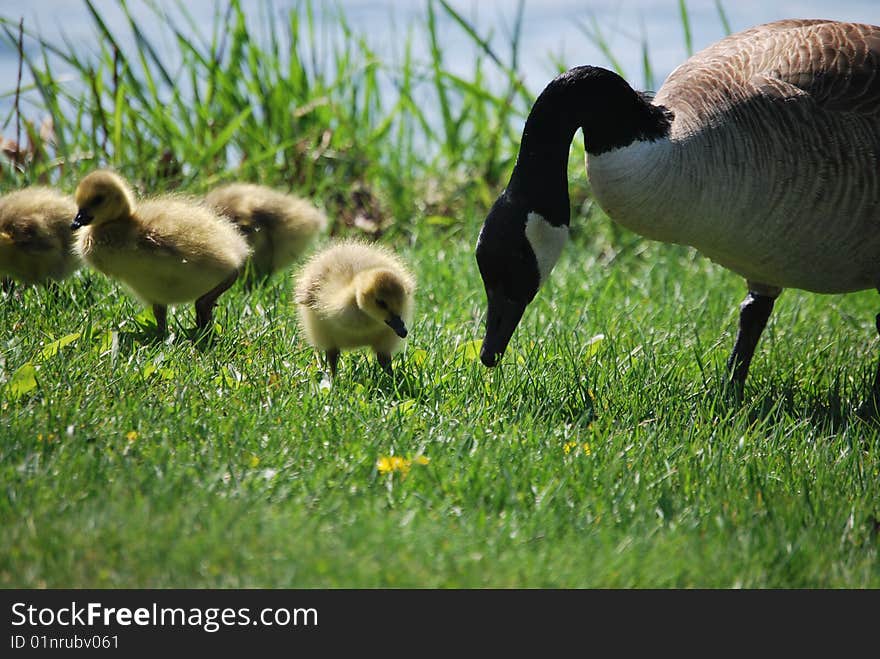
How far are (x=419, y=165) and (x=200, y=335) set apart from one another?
3.94 meters

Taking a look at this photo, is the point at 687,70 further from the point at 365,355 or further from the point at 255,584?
the point at 255,584

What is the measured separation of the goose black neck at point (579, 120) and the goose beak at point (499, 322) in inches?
15.1

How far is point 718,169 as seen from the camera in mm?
4133

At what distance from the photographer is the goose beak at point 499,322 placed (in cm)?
404

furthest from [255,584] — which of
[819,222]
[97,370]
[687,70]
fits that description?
[687,70]

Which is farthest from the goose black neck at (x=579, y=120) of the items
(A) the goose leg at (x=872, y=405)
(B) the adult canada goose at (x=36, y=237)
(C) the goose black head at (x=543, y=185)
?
(B) the adult canada goose at (x=36, y=237)

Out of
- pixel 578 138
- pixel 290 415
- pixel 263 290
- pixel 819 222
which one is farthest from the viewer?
pixel 578 138

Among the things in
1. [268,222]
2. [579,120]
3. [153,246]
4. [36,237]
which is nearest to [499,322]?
[579,120]

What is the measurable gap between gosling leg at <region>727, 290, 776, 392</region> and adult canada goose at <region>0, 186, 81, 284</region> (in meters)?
3.16

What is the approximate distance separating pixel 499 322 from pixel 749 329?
4.79 feet

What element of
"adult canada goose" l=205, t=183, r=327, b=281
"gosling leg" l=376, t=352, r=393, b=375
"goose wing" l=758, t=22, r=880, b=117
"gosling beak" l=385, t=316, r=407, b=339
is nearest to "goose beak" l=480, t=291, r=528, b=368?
"gosling beak" l=385, t=316, r=407, b=339

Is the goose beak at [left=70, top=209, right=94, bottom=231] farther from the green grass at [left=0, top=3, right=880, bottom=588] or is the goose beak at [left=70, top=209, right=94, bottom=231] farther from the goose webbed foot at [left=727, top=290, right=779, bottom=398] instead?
the goose webbed foot at [left=727, top=290, right=779, bottom=398]

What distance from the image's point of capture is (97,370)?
3885 millimetres

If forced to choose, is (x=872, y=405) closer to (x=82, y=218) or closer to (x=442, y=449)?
(x=442, y=449)
